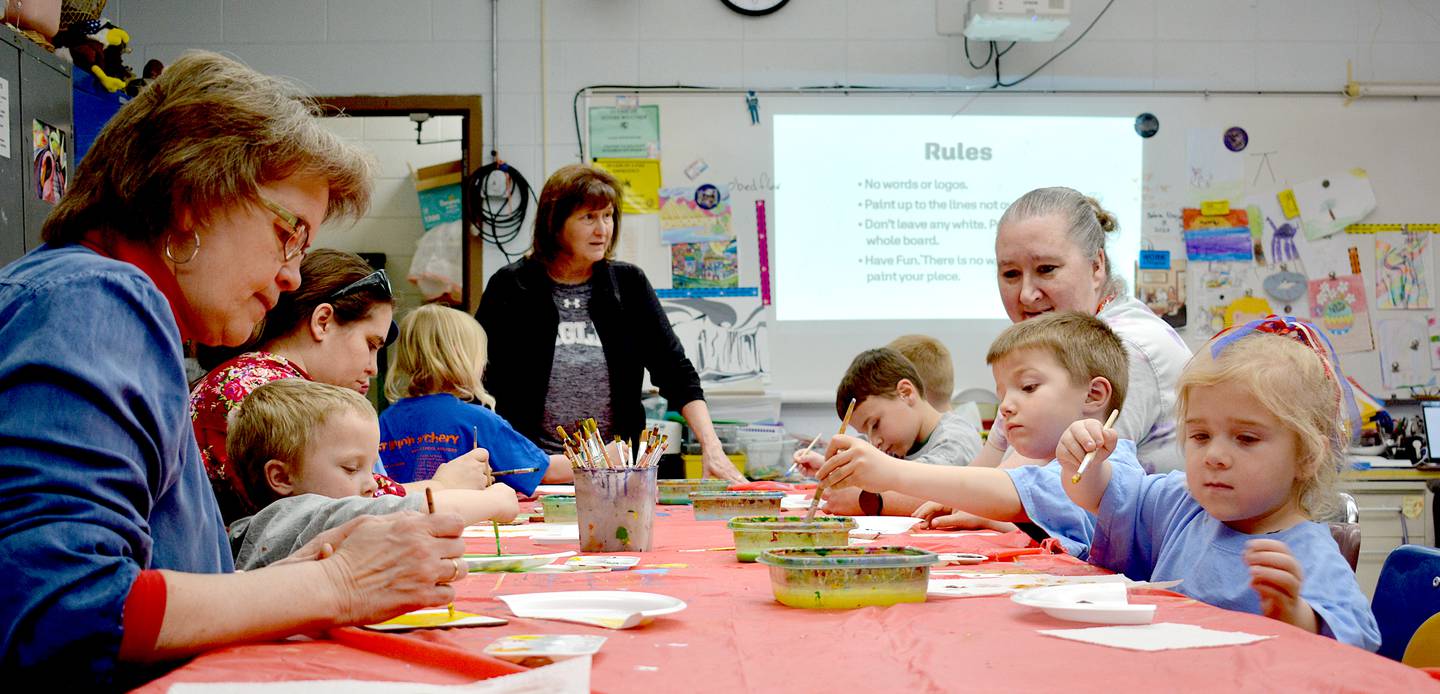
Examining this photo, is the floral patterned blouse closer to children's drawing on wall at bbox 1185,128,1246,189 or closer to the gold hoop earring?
the gold hoop earring

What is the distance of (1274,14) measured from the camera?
17.6 ft

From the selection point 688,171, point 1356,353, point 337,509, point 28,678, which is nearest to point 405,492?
point 337,509

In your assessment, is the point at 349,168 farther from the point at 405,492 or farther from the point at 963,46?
the point at 963,46

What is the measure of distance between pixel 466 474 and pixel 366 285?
39 cm

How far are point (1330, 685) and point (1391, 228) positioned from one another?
509 centimetres

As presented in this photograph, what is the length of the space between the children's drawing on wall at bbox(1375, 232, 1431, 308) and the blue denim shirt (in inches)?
211

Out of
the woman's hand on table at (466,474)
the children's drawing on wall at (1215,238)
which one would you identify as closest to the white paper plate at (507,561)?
the woman's hand on table at (466,474)

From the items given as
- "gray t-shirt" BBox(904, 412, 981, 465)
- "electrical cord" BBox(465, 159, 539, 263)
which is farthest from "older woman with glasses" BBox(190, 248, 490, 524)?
"electrical cord" BBox(465, 159, 539, 263)

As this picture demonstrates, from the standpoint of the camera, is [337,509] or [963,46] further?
[963,46]

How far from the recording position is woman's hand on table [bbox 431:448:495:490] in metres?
2.21

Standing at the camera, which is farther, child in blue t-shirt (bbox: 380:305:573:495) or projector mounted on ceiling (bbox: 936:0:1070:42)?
projector mounted on ceiling (bbox: 936:0:1070:42)

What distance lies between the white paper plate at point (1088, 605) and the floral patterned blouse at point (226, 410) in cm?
105

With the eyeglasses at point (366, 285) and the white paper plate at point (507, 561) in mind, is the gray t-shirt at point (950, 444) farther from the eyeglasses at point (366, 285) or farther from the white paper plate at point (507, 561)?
the white paper plate at point (507, 561)

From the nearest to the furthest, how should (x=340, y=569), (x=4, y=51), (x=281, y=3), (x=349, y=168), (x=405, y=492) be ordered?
(x=340, y=569)
(x=349, y=168)
(x=405, y=492)
(x=4, y=51)
(x=281, y=3)
